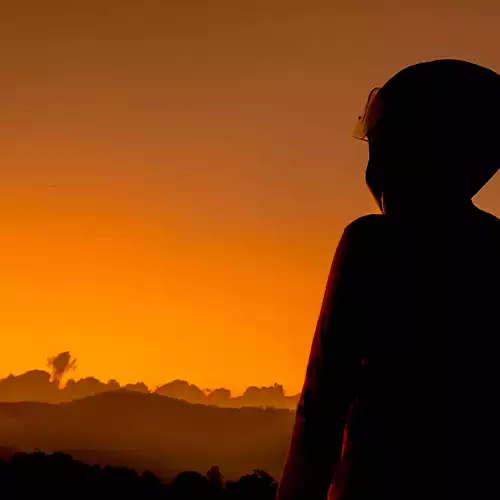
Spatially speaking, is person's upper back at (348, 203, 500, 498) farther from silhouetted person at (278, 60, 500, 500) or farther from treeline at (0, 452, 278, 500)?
treeline at (0, 452, 278, 500)

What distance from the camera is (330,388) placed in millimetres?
2174

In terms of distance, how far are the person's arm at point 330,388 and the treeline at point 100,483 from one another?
98467 mm

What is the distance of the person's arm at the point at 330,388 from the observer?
7.13ft

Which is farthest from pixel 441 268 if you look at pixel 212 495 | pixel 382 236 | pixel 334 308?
pixel 212 495

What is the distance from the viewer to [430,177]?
91.5 inches

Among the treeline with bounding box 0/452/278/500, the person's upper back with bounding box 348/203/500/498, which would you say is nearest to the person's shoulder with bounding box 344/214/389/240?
the person's upper back with bounding box 348/203/500/498

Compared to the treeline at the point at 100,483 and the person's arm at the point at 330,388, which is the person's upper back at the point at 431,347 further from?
the treeline at the point at 100,483

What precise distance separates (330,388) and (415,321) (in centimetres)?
34

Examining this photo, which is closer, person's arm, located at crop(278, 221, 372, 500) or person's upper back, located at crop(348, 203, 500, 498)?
person's upper back, located at crop(348, 203, 500, 498)

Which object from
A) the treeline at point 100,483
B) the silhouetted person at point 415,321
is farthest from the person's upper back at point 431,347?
the treeline at point 100,483

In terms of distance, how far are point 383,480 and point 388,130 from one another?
1146 millimetres

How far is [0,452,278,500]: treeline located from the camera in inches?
4107

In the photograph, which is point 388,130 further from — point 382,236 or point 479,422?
point 479,422

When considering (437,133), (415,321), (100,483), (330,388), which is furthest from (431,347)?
(100,483)
